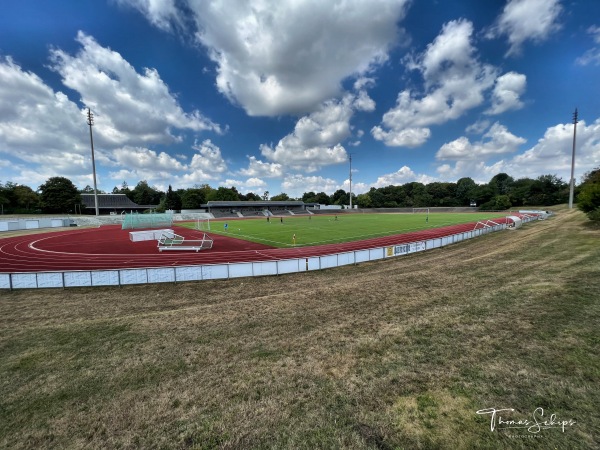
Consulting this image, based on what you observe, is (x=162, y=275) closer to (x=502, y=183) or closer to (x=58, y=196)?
(x=58, y=196)

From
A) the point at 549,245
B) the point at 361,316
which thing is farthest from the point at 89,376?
the point at 549,245

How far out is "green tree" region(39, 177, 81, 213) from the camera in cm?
7394

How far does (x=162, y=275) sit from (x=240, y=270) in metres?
4.35

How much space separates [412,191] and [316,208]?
5256 centimetres

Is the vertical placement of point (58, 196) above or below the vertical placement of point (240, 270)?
above

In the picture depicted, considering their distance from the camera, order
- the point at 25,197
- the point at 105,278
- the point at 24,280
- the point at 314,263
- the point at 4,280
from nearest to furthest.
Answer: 1. the point at 4,280
2. the point at 24,280
3. the point at 105,278
4. the point at 314,263
5. the point at 25,197

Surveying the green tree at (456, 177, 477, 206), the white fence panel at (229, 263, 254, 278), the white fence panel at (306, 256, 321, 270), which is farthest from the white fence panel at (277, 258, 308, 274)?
the green tree at (456, 177, 477, 206)

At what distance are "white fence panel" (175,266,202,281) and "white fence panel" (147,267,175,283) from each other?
278 millimetres

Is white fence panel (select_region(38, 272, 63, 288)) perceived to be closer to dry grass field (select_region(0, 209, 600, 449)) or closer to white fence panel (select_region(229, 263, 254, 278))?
dry grass field (select_region(0, 209, 600, 449))

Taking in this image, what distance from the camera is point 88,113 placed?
191 ft

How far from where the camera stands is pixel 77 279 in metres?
14.2

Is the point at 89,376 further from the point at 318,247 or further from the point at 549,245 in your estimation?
the point at 549,245

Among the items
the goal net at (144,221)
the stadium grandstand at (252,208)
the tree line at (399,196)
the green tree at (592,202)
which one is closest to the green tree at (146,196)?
the tree line at (399,196)

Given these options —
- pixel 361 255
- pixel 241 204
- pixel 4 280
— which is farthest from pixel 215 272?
pixel 241 204
